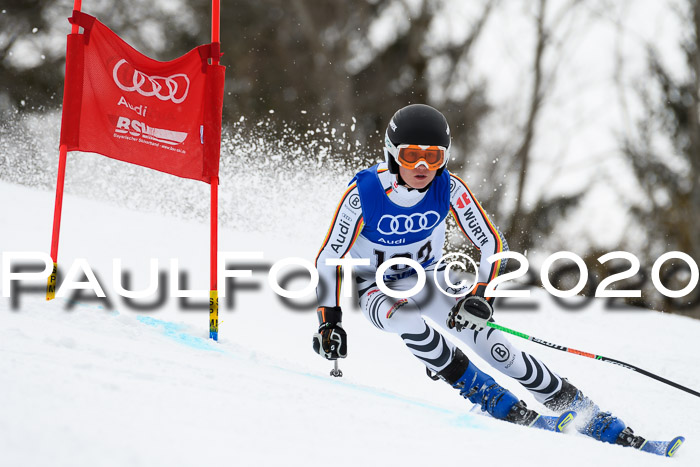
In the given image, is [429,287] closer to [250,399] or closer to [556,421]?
[556,421]

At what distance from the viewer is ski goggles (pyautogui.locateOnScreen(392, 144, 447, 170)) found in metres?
3.39

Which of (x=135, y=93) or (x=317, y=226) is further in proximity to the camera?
(x=317, y=226)

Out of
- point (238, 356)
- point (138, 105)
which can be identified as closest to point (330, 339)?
point (238, 356)

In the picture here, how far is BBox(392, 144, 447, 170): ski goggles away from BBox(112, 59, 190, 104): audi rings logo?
1.66m

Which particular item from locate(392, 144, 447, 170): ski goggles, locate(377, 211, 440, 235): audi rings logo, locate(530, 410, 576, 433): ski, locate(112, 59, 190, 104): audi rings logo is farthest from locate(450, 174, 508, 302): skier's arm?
locate(112, 59, 190, 104): audi rings logo

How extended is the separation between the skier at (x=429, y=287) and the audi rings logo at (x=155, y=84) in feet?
4.83

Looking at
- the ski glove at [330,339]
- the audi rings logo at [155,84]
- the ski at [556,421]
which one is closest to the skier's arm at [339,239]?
the ski glove at [330,339]

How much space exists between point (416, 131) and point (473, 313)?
922mm

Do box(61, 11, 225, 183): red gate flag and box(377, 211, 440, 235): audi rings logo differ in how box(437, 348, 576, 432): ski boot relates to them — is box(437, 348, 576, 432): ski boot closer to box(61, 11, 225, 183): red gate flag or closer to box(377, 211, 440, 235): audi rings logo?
box(377, 211, 440, 235): audi rings logo

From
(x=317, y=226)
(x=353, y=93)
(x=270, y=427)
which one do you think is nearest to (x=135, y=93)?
(x=270, y=427)

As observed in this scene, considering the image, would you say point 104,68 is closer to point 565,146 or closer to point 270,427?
point 270,427

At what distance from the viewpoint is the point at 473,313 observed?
3.32 meters

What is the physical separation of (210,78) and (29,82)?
11765mm

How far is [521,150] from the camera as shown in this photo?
15.6 metres
